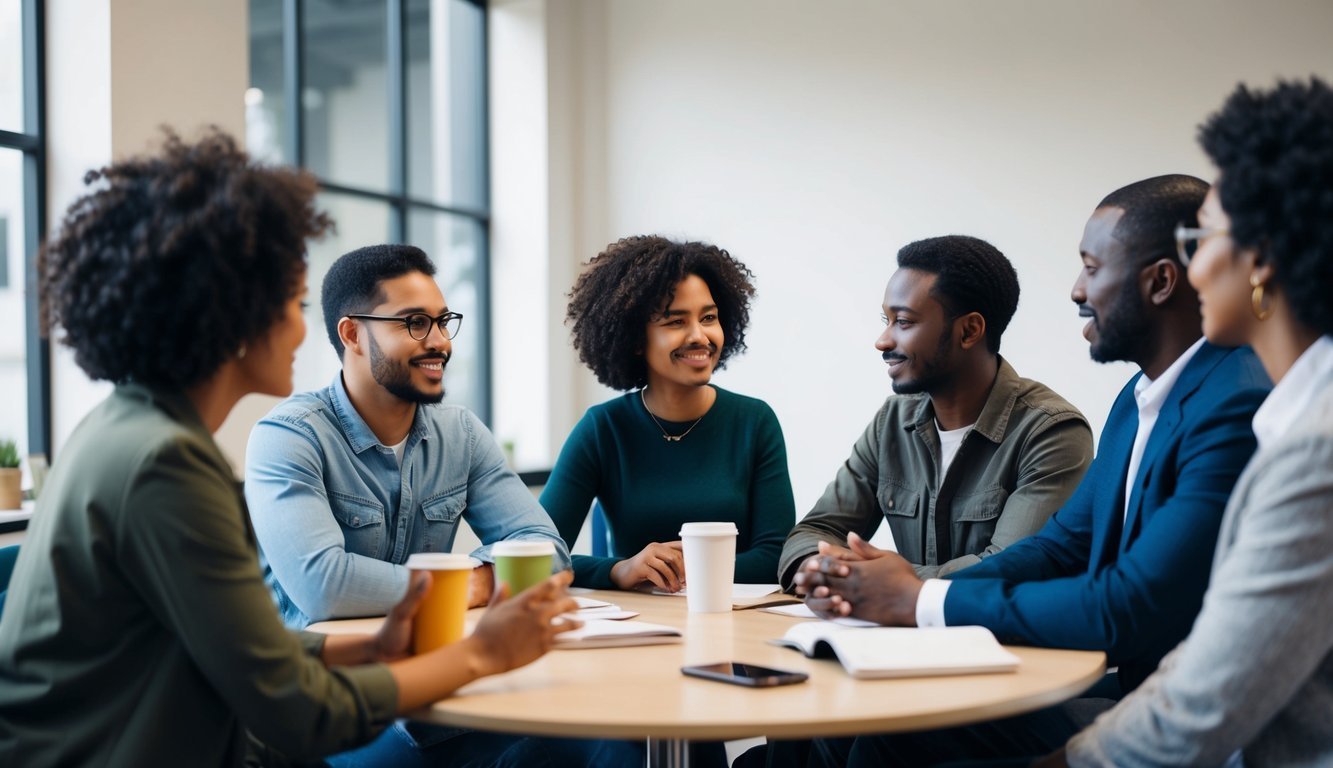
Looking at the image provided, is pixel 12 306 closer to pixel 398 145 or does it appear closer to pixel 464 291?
pixel 398 145

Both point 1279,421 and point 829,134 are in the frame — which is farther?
point 829,134

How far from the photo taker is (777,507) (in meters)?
2.72

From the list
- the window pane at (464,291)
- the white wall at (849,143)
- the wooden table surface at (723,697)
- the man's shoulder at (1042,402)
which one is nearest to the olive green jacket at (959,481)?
the man's shoulder at (1042,402)

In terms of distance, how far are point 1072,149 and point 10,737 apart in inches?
169

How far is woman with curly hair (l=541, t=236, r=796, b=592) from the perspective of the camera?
2711mm

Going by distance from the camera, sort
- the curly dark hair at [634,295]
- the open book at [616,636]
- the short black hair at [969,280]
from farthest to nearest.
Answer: the curly dark hair at [634,295]
the short black hair at [969,280]
the open book at [616,636]

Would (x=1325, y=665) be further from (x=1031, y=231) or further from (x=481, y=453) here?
(x=1031, y=231)

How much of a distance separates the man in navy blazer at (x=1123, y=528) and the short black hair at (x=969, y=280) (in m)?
0.48

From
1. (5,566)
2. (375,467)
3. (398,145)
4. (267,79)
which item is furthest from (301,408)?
(398,145)

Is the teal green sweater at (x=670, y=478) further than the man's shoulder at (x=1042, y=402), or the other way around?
the teal green sweater at (x=670, y=478)

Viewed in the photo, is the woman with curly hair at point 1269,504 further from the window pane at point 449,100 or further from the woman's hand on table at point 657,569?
the window pane at point 449,100

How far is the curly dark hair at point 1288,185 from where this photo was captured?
1332mm

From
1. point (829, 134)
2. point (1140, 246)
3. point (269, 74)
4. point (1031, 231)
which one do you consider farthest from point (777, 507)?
point (269, 74)

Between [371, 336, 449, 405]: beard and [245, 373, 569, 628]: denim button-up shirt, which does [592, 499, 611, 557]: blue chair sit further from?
[371, 336, 449, 405]: beard
